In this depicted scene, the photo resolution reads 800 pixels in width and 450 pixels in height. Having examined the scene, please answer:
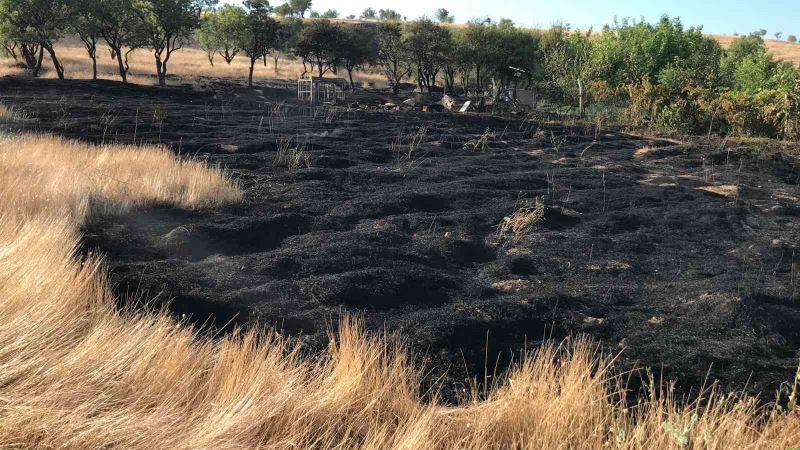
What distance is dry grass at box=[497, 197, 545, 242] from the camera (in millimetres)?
7402

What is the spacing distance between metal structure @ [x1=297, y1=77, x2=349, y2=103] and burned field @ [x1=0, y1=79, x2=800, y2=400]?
1343cm

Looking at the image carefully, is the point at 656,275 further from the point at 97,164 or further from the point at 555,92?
the point at 555,92

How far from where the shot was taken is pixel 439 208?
8.88 m

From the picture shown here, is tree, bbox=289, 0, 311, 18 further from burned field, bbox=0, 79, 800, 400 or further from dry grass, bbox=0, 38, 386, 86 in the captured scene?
burned field, bbox=0, 79, 800, 400

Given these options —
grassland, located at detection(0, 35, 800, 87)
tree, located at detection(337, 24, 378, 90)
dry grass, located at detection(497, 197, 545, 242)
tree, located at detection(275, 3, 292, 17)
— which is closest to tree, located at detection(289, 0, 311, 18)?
tree, located at detection(275, 3, 292, 17)

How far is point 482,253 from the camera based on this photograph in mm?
6879

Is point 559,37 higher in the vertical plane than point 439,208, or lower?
higher

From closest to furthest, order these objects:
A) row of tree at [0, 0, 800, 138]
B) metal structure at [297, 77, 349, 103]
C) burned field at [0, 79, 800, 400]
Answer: burned field at [0, 79, 800, 400] < row of tree at [0, 0, 800, 138] < metal structure at [297, 77, 349, 103]

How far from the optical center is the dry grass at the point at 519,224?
24.3 feet

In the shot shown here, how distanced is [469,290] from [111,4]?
93.0ft

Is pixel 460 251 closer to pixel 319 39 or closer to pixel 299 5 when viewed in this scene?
pixel 319 39

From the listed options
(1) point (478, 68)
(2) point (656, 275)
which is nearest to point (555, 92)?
(1) point (478, 68)

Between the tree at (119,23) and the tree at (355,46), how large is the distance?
1087 centimetres

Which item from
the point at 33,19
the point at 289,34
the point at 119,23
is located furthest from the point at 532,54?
the point at 33,19
